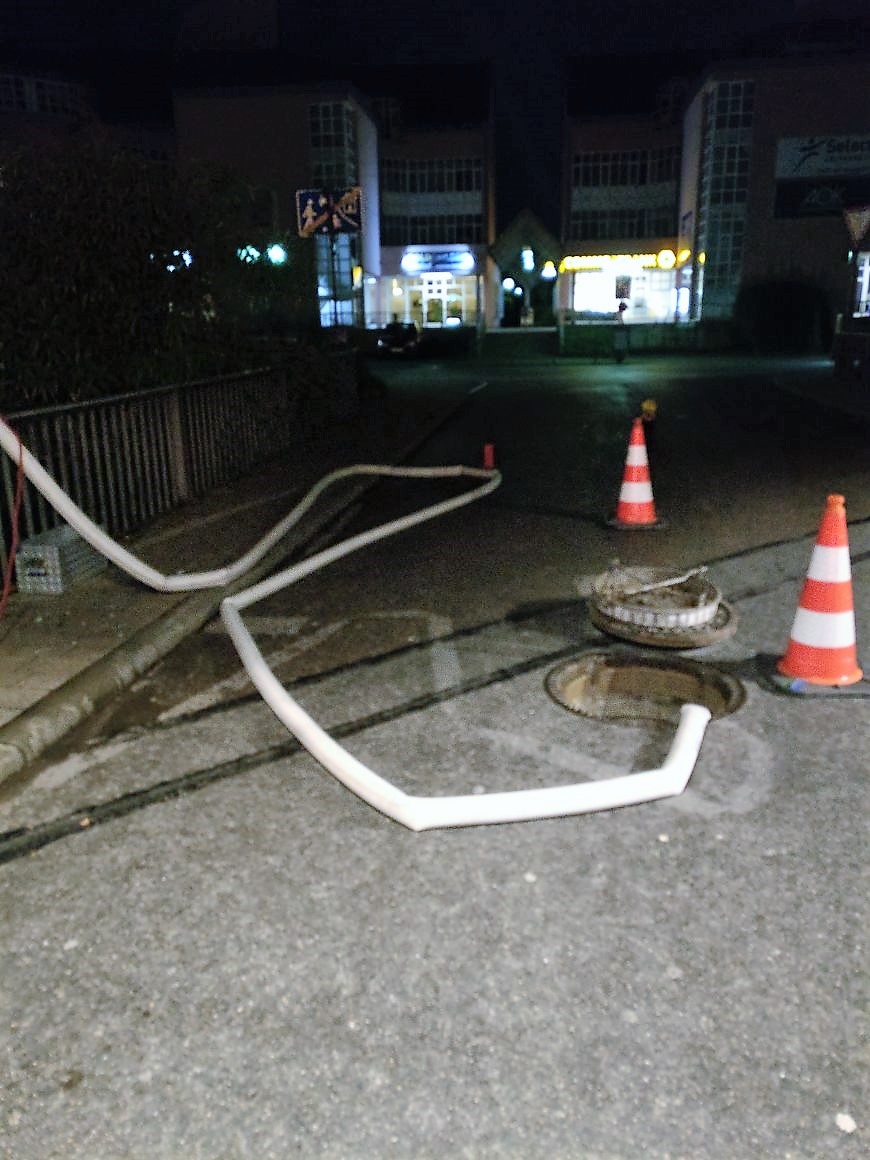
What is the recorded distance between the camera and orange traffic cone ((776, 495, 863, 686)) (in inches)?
196

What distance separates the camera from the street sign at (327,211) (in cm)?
1644

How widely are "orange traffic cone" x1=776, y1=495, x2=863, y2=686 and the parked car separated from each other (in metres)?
39.6

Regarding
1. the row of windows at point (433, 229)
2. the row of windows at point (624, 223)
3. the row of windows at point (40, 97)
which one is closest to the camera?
the row of windows at point (40, 97)

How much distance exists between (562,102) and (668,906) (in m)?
60.2

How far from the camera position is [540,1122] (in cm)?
235

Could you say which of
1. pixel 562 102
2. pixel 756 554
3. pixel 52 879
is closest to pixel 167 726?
pixel 52 879

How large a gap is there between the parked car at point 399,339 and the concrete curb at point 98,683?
121ft

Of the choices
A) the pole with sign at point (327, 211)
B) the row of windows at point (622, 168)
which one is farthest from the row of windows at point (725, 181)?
the pole with sign at point (327, 211)

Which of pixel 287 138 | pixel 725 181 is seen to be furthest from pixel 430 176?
pixel 725 181

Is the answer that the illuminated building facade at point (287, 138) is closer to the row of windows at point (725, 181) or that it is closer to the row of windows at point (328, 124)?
the row of windows at point (328, 124)

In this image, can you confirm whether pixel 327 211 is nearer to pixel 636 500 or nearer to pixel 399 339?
pixel 636 500

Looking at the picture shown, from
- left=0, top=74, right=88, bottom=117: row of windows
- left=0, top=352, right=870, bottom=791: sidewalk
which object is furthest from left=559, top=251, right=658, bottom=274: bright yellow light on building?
left=0, top=352, right=870, bottom=791: sidewalk

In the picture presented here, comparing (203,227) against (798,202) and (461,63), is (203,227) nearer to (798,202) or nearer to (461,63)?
(798,202)

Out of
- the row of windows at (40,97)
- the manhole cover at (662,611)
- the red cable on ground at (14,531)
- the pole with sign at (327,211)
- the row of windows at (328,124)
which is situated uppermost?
the row of windows at (40,97)
